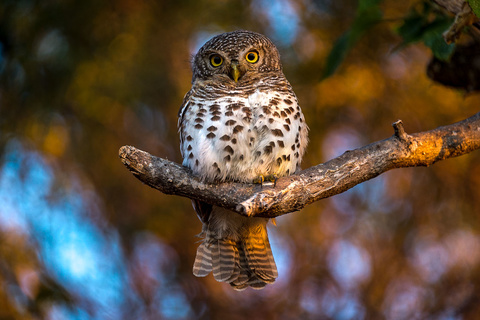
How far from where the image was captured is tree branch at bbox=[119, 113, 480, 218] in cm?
273

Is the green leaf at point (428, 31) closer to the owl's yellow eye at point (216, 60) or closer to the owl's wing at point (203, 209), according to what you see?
the owl's yellow eye at point (216, 60)

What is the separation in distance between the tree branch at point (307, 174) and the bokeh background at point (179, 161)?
2302 mm

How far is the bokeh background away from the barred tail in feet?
5.27

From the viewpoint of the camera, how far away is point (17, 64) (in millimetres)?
5348

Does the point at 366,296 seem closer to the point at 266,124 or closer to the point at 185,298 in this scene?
the point at 185,298

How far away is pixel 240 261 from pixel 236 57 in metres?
1.39

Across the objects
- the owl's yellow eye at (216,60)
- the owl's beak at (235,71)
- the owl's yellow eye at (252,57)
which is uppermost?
the owl's yellow eye at (252,57)

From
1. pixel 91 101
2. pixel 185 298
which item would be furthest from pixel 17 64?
pixel 185 298

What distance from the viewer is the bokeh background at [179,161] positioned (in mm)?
5172

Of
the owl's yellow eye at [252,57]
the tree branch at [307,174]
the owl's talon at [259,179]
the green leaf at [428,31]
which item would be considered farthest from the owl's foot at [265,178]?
the green leaf at [428,31]

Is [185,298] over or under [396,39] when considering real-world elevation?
under

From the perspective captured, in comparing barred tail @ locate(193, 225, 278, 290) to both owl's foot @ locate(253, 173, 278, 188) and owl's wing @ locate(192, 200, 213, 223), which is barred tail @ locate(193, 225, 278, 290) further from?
owl's foot @ locate(253, 173, 278, 188)

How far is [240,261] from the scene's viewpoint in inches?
147

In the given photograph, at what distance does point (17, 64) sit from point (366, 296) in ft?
13.4
